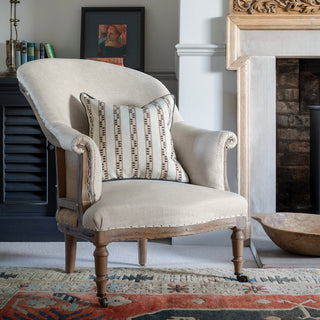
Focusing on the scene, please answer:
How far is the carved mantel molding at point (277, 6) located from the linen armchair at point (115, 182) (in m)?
0.71

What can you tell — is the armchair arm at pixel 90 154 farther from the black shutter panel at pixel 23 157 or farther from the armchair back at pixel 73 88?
the black shutter panel at pixel 23 157

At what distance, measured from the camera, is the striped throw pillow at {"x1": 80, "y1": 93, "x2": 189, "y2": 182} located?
1.90 m

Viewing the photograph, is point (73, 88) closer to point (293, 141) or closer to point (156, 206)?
Result: point (156, 206)

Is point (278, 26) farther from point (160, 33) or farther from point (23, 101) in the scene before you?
point (23, 101)

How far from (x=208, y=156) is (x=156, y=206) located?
1.32 feet

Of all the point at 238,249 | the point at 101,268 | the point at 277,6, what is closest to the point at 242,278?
the point at 238,249

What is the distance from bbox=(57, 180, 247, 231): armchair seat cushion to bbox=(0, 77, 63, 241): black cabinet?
871 mm

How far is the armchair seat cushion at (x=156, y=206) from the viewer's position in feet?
5.09

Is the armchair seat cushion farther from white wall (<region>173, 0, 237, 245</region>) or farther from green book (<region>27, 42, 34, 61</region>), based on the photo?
green book (<region>27, 42, 34, 61</region>)

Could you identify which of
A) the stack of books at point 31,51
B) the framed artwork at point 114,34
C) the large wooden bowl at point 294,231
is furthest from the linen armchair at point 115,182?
the stack of books at point 31,51

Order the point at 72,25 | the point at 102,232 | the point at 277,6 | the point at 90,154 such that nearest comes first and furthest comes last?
the point at 102,232 < the point at 90,154 < the point at 277,6 < the point at 72,25

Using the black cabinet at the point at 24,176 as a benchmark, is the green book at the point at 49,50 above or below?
above

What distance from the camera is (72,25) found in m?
3.14

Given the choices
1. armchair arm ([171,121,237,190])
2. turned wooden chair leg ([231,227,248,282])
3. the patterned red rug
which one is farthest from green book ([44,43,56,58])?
turned wooden chair leg ([231,227,248,282])
